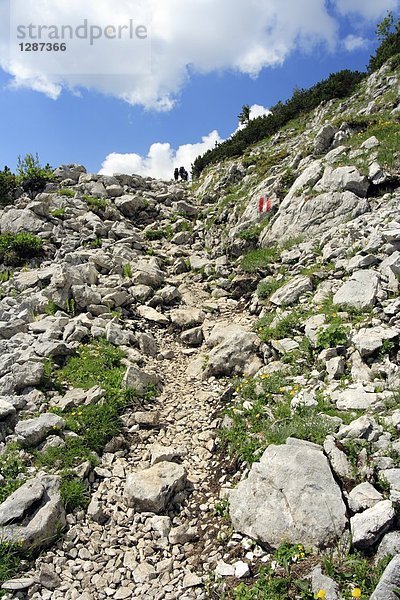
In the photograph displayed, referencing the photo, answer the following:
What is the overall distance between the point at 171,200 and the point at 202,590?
85.0ft

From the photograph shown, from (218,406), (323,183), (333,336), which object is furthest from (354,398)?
(323,183)

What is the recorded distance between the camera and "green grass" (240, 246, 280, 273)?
1534 centimetres

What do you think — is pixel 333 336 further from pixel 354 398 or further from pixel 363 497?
pixel 363 497

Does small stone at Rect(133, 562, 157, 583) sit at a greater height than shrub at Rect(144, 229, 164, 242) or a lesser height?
lesser

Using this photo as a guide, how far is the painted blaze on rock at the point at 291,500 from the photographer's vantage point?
4918mm

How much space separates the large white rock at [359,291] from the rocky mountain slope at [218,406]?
42 millimetres

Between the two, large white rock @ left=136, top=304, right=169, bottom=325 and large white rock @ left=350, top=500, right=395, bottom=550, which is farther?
large white rock @ left=136, top=304, right=169, bottom=325

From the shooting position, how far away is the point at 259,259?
52.3 ft

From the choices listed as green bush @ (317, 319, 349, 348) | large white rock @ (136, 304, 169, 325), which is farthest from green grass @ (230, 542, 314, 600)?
large white rock @ (136, 304, 169, 325)

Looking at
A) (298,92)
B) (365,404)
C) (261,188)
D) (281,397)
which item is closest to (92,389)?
(281,397)

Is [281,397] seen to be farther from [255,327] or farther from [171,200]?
[171,200]

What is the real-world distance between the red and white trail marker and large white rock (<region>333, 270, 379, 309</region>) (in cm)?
980

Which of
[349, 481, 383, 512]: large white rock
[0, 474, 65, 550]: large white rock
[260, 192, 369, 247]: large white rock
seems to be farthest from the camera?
[260, 192, 369, 247]: large white rock

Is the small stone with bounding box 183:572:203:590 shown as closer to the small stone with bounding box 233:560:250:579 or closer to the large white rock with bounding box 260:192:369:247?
the small stone with bounding box 233:560:250:579
